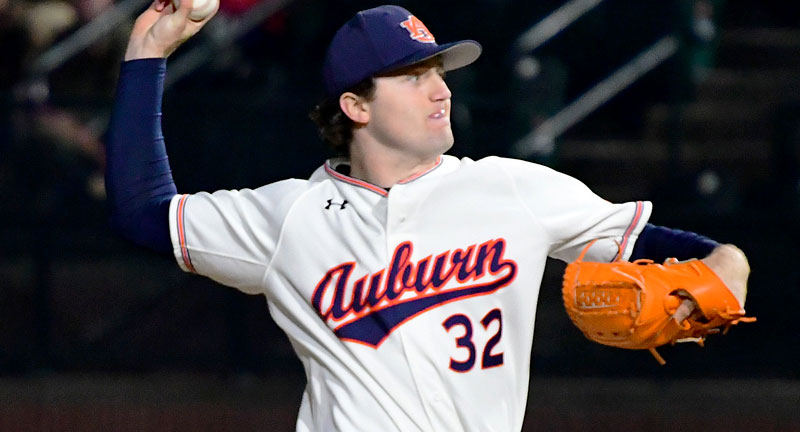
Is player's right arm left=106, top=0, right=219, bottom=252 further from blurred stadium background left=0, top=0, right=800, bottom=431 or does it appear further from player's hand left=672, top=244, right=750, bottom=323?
blurred stadium background left=0, top=0, right=800, bottom=431

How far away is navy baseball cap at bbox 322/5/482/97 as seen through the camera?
9.41 feet

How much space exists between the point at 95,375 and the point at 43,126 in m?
1.31

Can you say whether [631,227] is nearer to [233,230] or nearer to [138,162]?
[233,230]

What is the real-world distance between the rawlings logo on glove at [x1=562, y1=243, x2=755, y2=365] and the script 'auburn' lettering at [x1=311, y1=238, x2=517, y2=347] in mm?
170

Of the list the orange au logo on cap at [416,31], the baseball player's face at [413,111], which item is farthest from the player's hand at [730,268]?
the orange au logo on cap at [416,31]

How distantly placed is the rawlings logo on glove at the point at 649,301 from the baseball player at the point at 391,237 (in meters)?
0.06

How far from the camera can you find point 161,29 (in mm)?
2932

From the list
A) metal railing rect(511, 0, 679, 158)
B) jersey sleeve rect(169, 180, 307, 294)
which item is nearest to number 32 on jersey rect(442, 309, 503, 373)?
jersey sleeve rect(169, 180, 307, 294)

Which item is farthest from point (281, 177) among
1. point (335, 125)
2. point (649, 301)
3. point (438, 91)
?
point (649, 301)

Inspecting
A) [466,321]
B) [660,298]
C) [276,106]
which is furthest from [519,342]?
[276,106]

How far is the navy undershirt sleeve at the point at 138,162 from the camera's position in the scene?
2.94 m

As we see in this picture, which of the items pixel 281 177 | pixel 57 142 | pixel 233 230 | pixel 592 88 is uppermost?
pixel 233 230

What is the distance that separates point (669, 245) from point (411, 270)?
56cm

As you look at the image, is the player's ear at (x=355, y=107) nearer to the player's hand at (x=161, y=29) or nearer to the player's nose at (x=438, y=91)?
the player's nose at (x=438, y=91)
